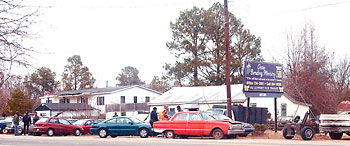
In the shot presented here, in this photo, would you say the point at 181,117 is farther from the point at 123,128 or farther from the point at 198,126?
the point at 123,128

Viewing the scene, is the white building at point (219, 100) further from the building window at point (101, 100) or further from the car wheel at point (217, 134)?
the car wheel at point (217, 134)

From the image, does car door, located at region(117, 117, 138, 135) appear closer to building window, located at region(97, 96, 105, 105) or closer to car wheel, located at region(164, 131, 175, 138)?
car wheel, located at region(164, 131, 175, 138)

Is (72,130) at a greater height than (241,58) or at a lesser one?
lesser

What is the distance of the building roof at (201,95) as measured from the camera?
46591mm

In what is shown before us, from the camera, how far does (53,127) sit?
31312mm

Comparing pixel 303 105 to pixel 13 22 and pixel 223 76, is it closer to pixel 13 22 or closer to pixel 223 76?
pixel 223 76

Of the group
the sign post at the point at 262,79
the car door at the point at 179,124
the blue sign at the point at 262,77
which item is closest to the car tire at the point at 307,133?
the car door at the point at 179,124

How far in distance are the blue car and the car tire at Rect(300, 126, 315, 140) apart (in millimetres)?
9164

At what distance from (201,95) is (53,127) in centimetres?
2166

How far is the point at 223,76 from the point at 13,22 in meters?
48.7

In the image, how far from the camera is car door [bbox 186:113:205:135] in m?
23.3

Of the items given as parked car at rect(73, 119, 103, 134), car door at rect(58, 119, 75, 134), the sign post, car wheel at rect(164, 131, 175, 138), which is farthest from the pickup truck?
parked car at rect(73, 119, 103, 134)

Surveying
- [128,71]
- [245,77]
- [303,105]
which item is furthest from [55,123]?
[128,71]

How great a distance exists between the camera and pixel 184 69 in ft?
194
